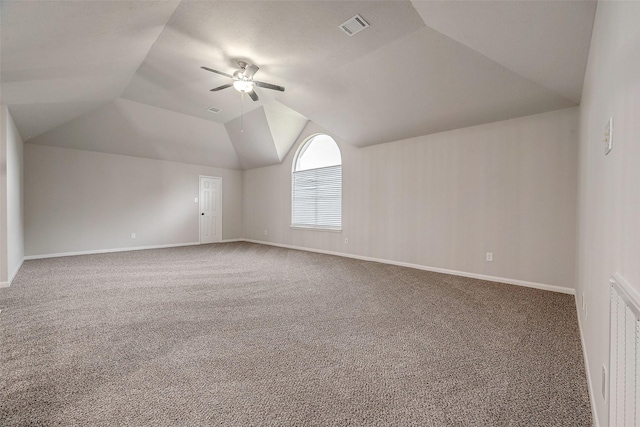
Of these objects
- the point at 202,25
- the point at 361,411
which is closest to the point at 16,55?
the point at 202,25

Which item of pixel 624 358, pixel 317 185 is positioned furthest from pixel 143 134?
pixel 624 358

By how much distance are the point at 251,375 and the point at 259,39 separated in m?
3.25

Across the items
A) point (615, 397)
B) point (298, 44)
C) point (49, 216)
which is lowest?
point (615, 397)

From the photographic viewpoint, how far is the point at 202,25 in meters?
3.01

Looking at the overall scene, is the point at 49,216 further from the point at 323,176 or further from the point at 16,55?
the point at 323,176

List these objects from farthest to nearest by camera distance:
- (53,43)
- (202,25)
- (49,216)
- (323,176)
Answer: (323,176) < (49,216) < (202,25) < (53,43)

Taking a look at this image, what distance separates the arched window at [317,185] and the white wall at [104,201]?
279cm

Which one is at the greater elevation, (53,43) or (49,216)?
(53,43)

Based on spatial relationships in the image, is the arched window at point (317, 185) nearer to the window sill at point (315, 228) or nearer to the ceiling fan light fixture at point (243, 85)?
the window sill at point (315, 228)

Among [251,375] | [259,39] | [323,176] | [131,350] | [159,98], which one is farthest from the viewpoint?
[323,176]

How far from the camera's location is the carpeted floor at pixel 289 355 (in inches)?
58.6

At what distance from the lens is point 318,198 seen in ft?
22.2

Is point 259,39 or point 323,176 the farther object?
point 323,176

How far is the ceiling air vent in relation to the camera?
2820 millimetres
